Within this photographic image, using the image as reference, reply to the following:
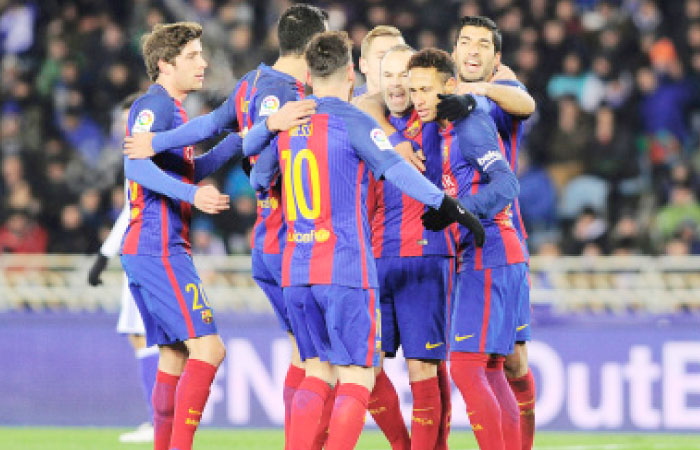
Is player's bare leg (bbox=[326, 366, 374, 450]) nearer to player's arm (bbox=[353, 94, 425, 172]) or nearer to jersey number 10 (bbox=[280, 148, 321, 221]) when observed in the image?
jersey number 10 (bbox=[280, 148, 321, 221])

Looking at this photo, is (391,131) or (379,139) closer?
(379,139)

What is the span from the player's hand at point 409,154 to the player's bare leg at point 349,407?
1.24 metres

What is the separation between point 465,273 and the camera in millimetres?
7895

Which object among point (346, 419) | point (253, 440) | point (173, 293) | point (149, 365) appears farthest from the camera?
point (253, 440)

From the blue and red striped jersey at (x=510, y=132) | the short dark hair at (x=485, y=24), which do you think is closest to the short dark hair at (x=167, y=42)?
the short dark hair at (x=485, y=24)

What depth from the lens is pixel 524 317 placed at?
8148 millimetres

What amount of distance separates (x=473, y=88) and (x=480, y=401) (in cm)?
168

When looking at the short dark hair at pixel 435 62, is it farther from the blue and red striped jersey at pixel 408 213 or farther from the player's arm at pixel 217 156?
the player's arm at pixel 217 156

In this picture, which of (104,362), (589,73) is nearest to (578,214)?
(589,73)

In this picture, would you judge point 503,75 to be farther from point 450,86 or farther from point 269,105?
point 269,105

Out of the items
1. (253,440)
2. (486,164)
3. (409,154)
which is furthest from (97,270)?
(486,164)

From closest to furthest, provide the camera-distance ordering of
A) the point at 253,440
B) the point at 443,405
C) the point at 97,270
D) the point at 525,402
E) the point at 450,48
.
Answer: the point at 443,405
the point at 525,402
the point at 97,270
the point at 253,440
the point at 450,48

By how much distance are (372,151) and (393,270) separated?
105cm

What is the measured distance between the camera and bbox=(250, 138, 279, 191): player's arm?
752cm
